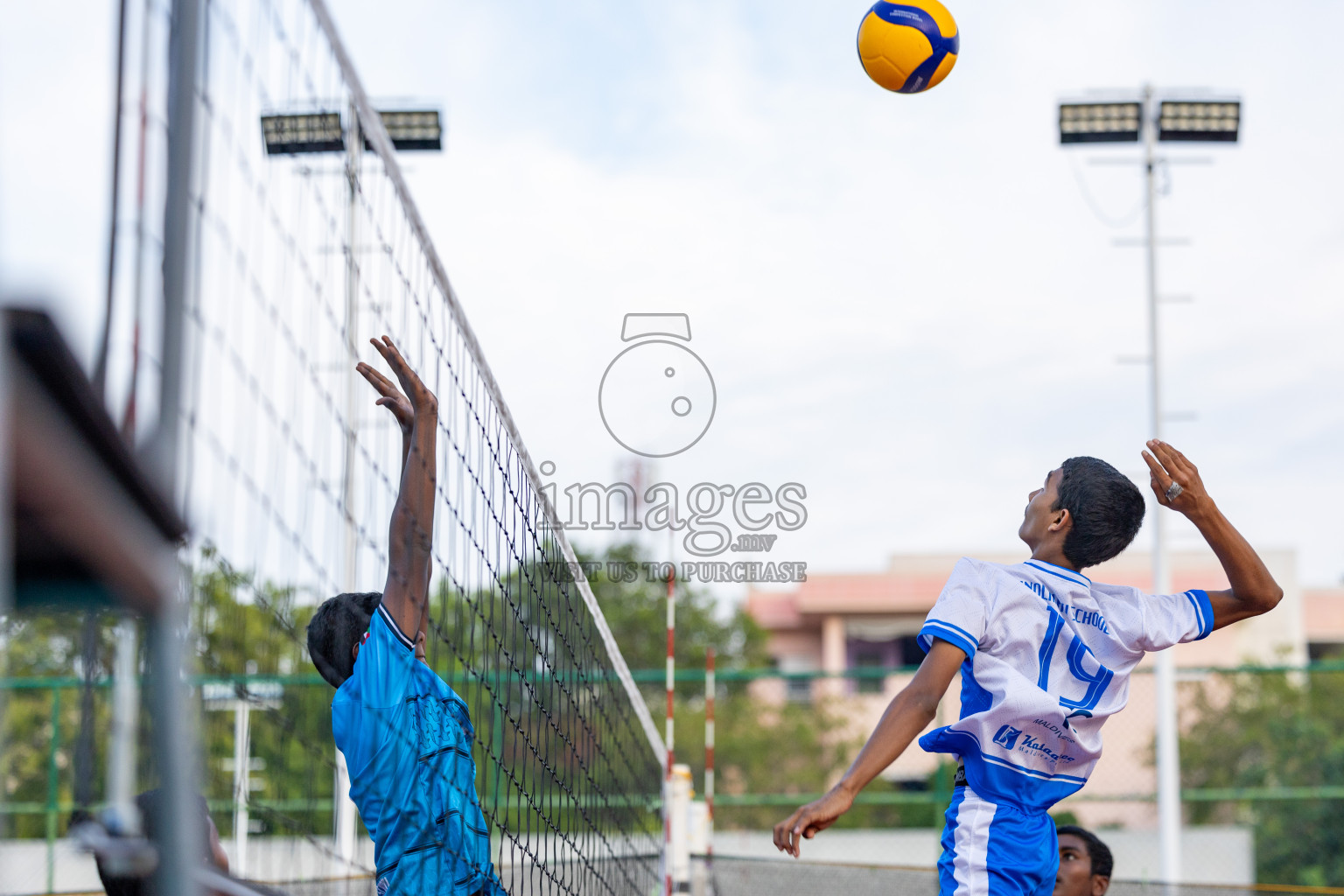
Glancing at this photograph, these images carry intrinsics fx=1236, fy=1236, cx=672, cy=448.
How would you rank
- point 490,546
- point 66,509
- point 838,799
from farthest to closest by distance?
point 490,546 < point 838,799 < point 66,509

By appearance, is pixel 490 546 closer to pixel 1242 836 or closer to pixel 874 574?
pixel 1242 836

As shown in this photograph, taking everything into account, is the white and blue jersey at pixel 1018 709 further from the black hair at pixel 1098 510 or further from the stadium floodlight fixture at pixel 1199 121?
the stadium floodlight fixture at pixel 1199 121

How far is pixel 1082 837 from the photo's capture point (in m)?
4.02

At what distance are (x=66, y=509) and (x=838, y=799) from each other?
180 cm

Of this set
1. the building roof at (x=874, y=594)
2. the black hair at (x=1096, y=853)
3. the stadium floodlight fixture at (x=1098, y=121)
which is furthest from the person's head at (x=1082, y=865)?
the building roof at (x=874, y=594)

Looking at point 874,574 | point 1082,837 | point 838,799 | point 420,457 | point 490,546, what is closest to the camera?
point 838,799

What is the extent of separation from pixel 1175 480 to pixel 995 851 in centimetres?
96

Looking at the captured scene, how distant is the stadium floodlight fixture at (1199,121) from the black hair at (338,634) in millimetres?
11466

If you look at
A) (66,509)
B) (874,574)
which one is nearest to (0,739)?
(66,509)

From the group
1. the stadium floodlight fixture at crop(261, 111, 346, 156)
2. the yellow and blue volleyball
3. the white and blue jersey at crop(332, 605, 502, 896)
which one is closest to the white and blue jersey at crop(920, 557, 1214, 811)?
the white and blue jersey at crop(332, 605, 502, 896)

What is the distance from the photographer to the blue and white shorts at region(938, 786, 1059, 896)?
2512mm

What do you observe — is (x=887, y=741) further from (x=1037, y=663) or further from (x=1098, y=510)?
(x=1098, y=510)

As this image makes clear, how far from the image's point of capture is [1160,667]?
1071 centimetres

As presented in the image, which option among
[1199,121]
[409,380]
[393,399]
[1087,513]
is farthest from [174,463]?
[1199,121]
